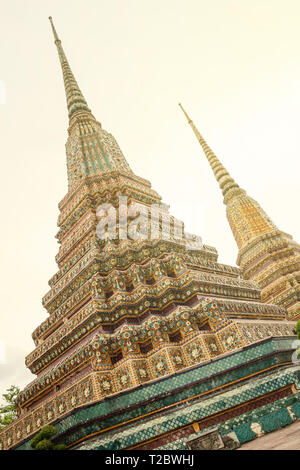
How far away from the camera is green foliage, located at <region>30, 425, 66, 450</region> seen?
6030 mm

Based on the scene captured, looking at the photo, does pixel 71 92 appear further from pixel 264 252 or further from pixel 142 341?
pixel 142 341

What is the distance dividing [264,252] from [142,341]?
50.9 ft

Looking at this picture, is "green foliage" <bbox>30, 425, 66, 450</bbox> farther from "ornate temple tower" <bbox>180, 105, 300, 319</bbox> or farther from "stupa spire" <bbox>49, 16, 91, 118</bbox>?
"stupa spire" <bbox>49, 16, 91, 118</bbox>

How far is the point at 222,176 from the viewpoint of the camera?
97.1 ft

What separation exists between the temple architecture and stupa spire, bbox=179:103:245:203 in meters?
13.9

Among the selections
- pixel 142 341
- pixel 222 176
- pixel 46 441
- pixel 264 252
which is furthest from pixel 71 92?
pixel 46 441

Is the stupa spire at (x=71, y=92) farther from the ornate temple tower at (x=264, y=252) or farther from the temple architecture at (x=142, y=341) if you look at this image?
the ornate temple tower at (x=264, y=252)

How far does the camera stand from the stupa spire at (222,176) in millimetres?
27748

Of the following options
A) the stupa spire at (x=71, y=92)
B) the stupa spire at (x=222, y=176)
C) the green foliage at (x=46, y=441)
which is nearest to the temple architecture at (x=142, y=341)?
the green foliage at (x=46, y=441)

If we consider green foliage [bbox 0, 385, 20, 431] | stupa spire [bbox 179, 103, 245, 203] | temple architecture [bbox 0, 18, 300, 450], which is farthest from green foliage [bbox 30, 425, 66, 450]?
stupa spire [bbox 179, 103, 245, 203]

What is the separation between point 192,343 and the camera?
26.1ft
